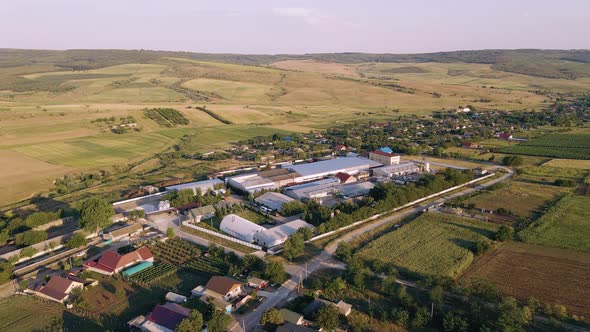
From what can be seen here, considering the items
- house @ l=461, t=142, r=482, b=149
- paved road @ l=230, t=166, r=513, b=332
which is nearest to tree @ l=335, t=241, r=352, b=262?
paved road @ l=230, t=166, r=513, b=332

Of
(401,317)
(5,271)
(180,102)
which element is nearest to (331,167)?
(401,317)

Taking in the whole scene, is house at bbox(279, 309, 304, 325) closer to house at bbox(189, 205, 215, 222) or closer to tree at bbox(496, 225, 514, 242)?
house at bbox(189, 205, 215, 222)

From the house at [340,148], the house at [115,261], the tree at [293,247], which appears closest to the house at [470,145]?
the house at [340,148]

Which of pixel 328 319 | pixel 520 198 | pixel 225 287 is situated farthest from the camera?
pixel 520 198

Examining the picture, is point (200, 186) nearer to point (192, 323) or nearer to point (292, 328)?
point (192, 323)

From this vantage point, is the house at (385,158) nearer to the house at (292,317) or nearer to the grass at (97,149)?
the grass at (97,149)

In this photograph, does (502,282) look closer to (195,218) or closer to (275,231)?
(275,231)
